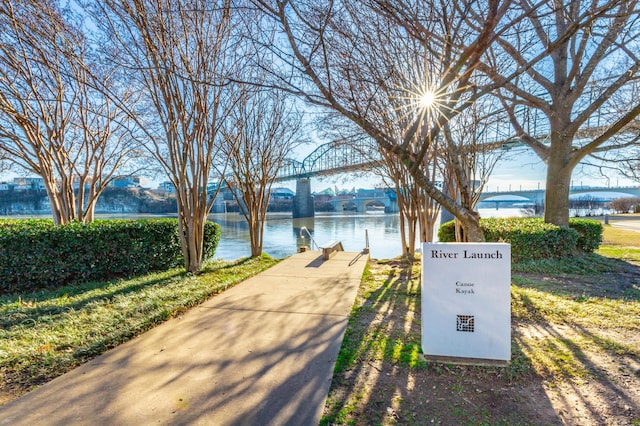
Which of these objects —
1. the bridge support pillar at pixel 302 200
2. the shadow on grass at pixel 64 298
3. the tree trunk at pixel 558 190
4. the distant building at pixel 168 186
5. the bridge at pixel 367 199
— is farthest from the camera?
the bridge at pixel 367 199

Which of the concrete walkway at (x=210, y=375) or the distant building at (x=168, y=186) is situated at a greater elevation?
the distant building at (x=168, y=186)

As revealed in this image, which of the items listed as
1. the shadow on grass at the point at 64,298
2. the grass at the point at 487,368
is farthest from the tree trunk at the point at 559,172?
the shadow on grass at the point at 64,298

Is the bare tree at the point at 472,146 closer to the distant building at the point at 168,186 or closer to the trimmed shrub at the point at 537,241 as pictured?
the trimmed shrub at the point at 537,241

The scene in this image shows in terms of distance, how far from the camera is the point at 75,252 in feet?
16.8

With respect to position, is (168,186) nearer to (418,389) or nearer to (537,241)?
(537,241)

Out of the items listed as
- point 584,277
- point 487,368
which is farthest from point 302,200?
point 487,368

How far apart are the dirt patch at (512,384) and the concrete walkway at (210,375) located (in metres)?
0.29

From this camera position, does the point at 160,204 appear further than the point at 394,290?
Yes

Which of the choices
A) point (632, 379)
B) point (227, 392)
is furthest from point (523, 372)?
point (227, 392)

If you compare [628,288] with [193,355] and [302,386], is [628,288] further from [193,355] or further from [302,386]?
[193,355]

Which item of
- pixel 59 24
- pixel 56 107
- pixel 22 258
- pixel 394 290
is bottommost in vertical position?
pixel 394 290

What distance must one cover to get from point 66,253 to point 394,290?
213 inches

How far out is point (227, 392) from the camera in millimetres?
2139

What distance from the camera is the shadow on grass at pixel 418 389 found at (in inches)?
73.5
